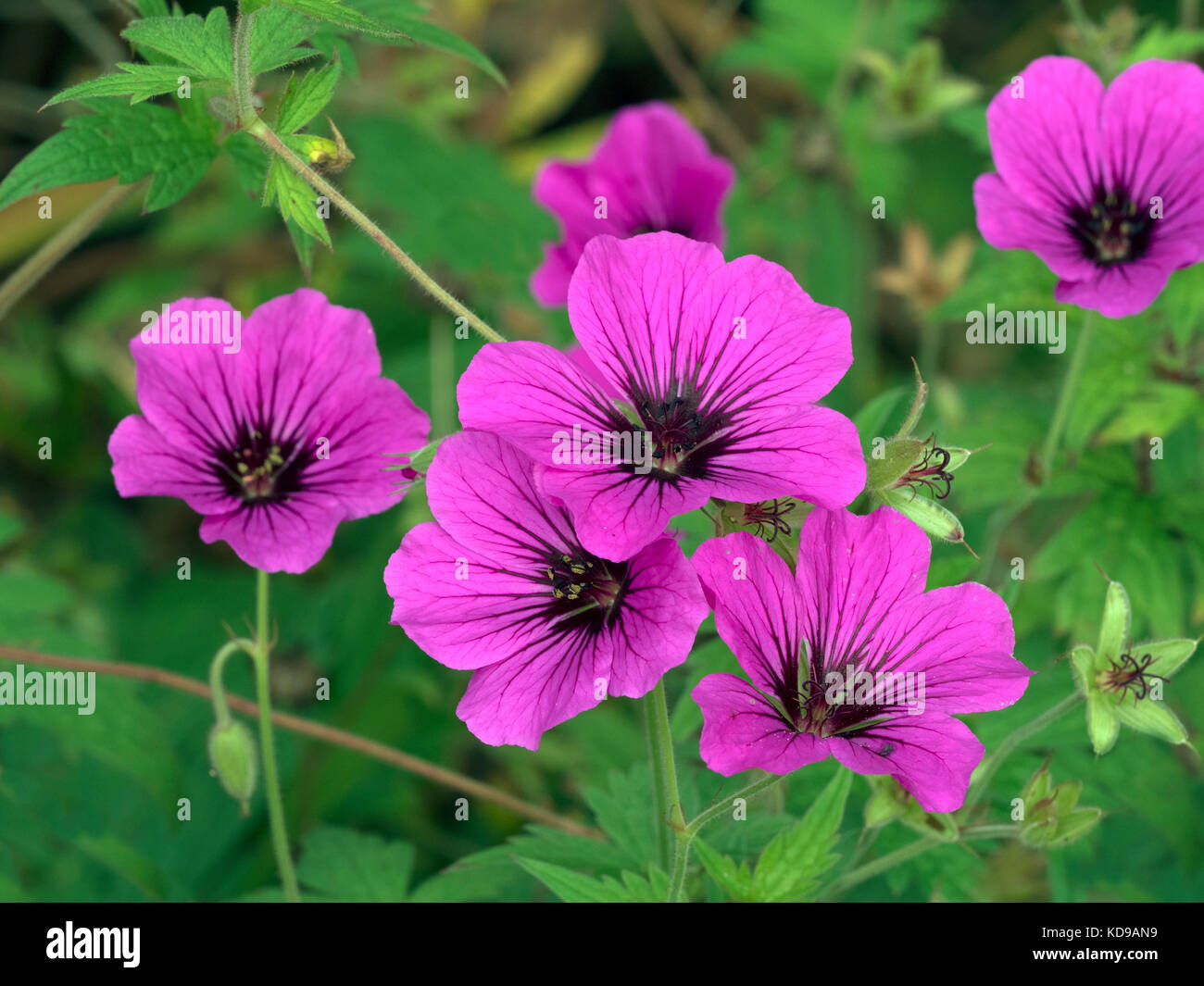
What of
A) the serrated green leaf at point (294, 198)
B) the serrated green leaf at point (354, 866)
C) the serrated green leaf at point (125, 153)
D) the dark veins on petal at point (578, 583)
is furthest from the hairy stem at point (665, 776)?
the serrated green leaf at point (125, 153)

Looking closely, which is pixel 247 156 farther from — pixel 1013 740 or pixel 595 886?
pixel 1013 740

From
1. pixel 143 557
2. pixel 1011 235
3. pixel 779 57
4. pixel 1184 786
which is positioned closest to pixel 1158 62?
pixel 1011 235

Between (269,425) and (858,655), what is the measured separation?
732 millimetres

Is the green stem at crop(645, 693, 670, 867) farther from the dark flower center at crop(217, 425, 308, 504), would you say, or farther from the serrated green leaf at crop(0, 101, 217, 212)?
the serrated green leaf at crop(0, 101, 217, 212)

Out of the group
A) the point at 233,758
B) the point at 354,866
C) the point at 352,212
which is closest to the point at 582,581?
the point at 352,212

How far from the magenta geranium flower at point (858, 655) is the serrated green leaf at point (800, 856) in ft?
0.44

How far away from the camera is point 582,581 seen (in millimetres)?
1198

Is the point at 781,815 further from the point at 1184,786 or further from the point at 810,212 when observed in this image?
the point at 810,212

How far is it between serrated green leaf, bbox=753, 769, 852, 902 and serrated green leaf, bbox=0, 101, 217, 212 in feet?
3.21

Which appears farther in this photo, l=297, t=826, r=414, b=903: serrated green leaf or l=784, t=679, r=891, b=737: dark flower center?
l=297, t=826, r=414, b=903: serrated green leaf

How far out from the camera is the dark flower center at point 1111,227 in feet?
4.84

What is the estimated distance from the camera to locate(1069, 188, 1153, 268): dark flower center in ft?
4.84

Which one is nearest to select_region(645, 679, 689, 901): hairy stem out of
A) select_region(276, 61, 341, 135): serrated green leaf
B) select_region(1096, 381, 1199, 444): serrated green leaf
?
select_region(276, 61, 341, 135): serrated green leaf

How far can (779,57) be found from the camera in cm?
271
